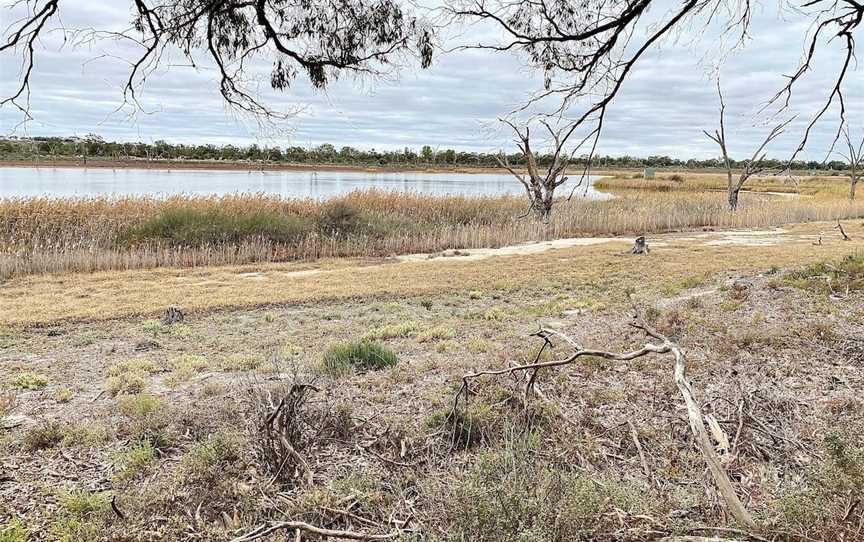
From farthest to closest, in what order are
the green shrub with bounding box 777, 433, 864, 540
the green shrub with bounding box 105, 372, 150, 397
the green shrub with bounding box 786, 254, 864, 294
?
the green shrub with bounding box 786, 254, 864, 294, the green shrub with bounding box 105, 372, 150, 397, the green shrub with bounding box 777, 433, 864, 540

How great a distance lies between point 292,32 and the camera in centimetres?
432

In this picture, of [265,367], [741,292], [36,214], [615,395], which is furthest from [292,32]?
[36,214]

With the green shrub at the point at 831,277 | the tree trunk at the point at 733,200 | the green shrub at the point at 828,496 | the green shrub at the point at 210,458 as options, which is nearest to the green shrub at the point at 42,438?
the green shrub at the point at 210,458

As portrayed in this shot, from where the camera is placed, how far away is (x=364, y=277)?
1080 cm

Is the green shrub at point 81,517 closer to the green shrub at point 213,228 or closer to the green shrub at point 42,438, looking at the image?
the green shrub at point 42,438

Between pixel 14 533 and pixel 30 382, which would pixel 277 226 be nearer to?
pixel 30 382

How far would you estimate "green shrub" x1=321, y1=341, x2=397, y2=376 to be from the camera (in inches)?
181

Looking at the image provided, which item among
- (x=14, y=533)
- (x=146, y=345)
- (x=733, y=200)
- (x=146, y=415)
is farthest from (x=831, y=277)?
(x=733, y=200)

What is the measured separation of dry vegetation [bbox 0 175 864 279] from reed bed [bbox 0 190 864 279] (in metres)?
0.03

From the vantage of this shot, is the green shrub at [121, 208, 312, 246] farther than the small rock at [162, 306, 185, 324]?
Yes

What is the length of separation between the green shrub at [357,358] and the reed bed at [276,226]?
9.07 m

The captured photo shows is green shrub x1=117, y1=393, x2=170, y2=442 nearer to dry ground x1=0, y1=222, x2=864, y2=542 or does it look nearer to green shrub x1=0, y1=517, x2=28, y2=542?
dry ground x1=0, y1=222, x2=864, y2=542

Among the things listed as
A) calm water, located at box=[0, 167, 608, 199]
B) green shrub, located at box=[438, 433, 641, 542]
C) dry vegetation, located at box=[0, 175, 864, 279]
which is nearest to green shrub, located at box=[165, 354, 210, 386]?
green shrub, located at box=[438, 433, 641, 542]

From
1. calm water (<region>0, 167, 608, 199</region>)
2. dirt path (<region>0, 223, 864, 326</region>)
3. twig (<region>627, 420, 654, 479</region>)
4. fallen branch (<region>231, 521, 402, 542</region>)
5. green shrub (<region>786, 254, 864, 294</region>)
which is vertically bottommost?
dirt path (<region>0, 223, 864, 326</region>)
